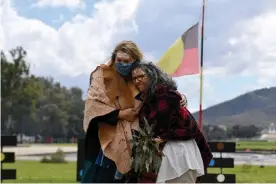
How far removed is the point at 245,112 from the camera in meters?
97.1

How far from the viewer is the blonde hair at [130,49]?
3340 mm

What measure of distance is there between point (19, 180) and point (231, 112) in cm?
9440

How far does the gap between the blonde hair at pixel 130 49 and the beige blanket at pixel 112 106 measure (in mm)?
122

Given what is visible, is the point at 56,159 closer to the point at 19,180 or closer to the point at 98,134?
the point at 19,180

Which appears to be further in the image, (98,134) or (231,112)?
(231,112)

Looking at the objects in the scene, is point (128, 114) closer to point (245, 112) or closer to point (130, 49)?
point (130, 49)

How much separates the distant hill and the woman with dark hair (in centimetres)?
7450

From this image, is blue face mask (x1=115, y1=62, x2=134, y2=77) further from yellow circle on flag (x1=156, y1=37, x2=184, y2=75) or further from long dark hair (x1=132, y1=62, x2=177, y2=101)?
yellow circle on flag (x1=156, y1=37, x2=184, y2=75)

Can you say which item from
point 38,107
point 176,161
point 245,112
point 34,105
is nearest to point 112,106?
point 176,161

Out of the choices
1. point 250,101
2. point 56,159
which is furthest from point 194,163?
point 250,101

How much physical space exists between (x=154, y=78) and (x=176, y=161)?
453mm

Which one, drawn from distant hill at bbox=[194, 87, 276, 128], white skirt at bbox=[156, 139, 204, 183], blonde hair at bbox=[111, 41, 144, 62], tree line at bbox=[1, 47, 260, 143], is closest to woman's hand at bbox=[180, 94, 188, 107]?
white skirt at bbox=[156, 139, 204, 183]

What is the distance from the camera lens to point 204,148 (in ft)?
11.1

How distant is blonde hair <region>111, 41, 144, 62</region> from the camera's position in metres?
3.34
